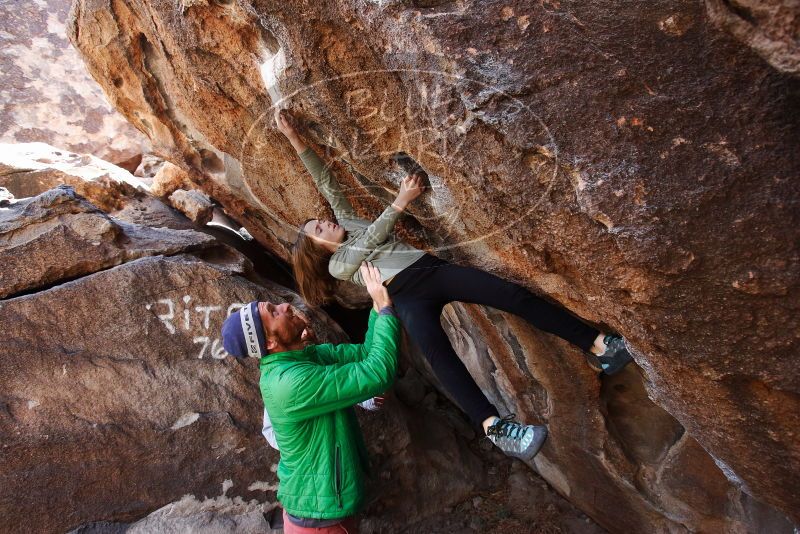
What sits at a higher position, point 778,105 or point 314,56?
point 314,56

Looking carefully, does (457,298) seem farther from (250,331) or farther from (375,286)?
(250,331)

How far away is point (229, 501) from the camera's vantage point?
3139 mm

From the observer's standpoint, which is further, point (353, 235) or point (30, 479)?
point (30, 479)

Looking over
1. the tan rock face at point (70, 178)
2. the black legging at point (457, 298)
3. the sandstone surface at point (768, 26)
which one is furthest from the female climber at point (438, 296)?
the tan rock face at point (70, 178)

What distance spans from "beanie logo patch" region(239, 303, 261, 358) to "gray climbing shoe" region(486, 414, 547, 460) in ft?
3.42

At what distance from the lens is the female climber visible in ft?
7.66

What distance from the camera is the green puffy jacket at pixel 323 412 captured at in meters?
2.10


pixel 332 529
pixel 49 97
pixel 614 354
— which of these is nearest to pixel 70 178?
pixel 332 529

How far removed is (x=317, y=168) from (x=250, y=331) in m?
1.14

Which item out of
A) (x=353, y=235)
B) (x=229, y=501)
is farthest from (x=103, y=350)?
(x=353, y=235)

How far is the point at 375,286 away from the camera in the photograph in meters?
2.39

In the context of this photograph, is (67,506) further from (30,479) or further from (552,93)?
(552,93)

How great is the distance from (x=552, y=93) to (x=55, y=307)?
2.96 meters

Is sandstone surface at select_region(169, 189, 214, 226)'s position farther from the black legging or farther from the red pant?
the red pant
